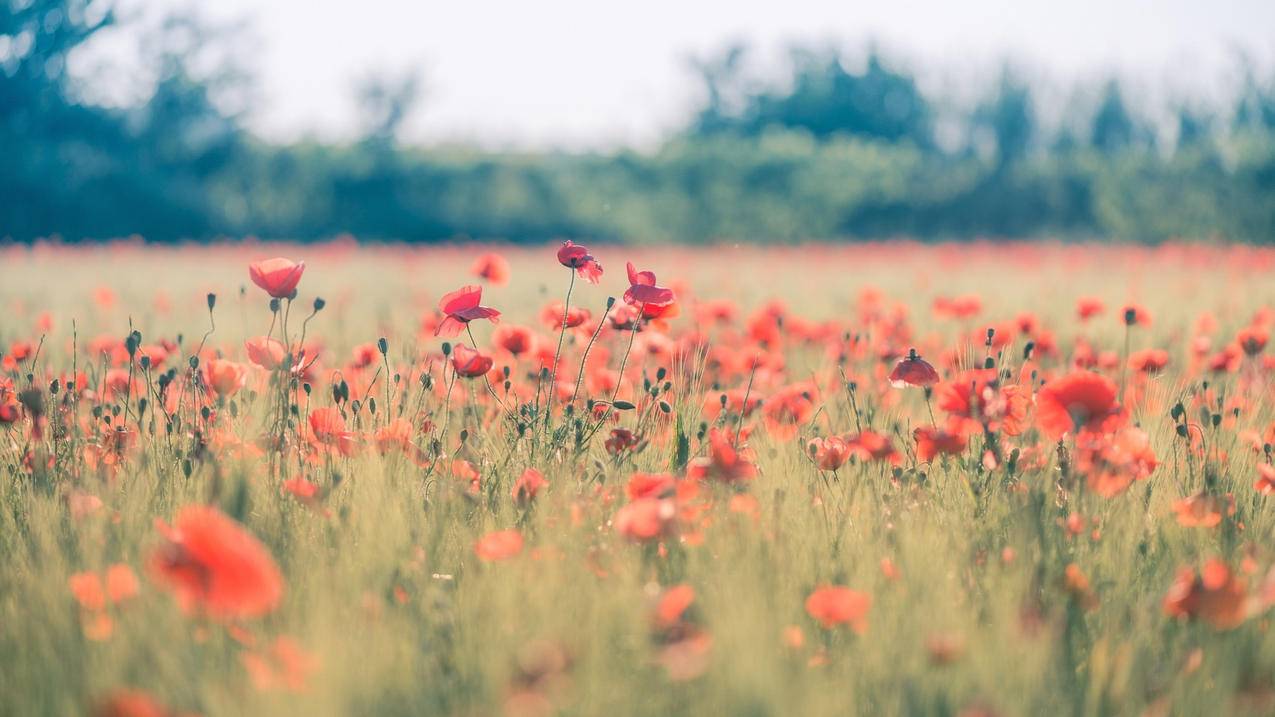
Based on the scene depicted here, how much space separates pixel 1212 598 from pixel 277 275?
1474mm

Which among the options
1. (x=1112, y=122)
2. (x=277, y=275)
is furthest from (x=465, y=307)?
(x=1112, y=122)

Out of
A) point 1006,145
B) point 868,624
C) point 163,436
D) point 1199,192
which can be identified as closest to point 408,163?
point 1199,192

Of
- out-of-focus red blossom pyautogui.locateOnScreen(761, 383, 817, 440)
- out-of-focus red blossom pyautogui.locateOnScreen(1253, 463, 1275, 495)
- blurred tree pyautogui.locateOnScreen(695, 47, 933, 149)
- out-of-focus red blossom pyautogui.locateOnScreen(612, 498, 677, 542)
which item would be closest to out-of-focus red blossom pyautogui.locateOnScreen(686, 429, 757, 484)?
out-of-focus red blossom pyautogui.locateOnScreen(612, 498, 677, 542)

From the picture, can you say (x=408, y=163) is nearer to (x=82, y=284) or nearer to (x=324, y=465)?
(x=82, y=284)

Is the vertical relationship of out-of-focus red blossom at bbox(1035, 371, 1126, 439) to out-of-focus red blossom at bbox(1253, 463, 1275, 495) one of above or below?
above

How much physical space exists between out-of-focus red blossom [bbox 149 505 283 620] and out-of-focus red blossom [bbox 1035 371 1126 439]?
107 centimetres

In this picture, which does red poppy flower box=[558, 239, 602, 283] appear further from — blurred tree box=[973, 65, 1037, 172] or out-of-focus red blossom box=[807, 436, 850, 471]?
blurred tree box=[973, 65, 1037, 172]

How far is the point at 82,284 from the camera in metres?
6.16

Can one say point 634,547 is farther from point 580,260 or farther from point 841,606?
point 580,260

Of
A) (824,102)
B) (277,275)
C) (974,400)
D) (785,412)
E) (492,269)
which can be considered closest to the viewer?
(974,400)

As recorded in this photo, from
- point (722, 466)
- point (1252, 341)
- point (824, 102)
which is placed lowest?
point (722, 466)

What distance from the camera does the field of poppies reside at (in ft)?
3.06

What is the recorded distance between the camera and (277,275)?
5.58ft

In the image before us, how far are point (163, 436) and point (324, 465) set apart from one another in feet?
1.46
